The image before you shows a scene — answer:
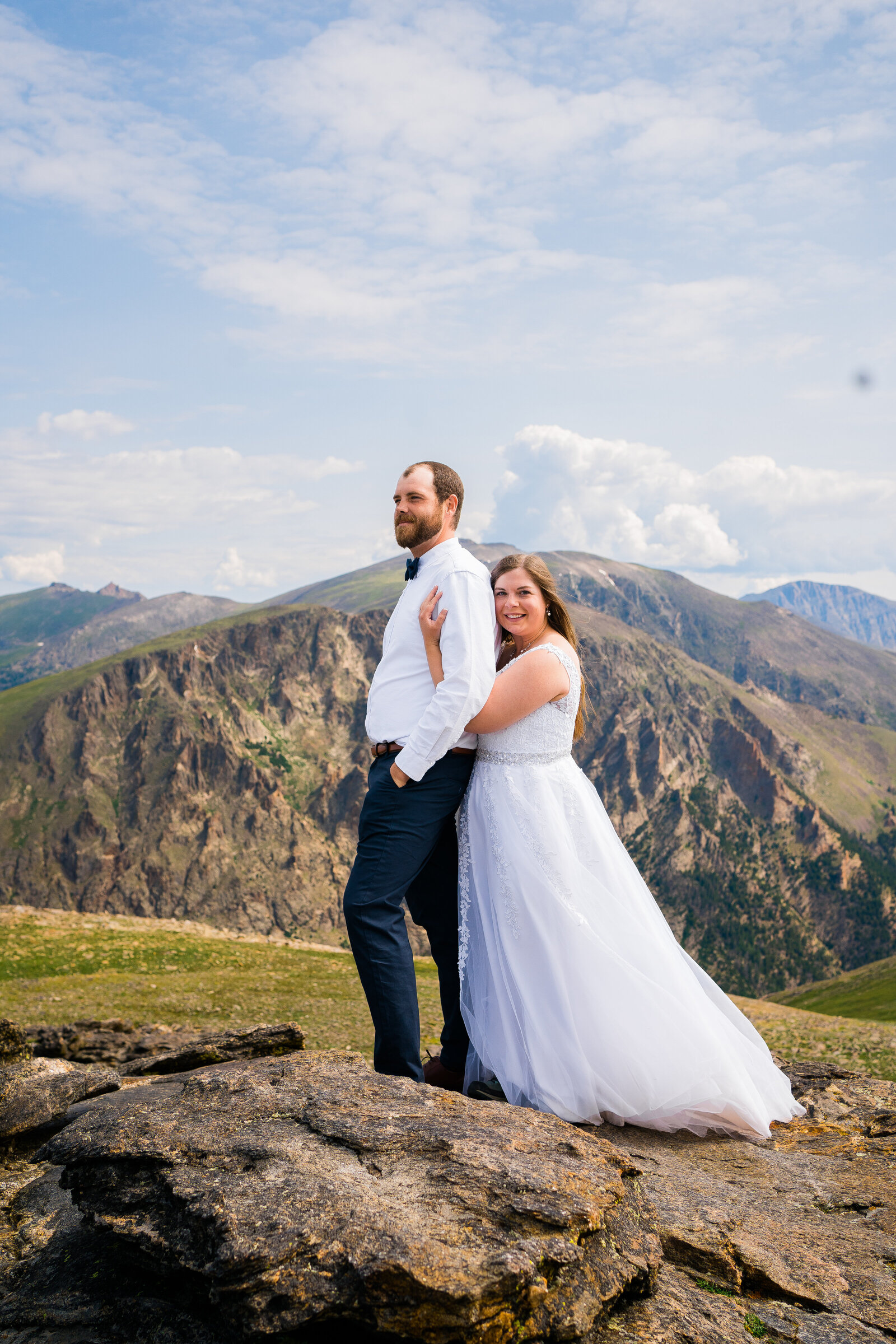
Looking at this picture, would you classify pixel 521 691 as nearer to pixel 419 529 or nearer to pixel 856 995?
pixel 419 529

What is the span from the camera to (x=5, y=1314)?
3.54m

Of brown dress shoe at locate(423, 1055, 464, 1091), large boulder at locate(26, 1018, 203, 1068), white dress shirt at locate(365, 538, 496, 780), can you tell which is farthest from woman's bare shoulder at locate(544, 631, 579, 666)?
large boulder at locate(26, 1018, 203, 1068)

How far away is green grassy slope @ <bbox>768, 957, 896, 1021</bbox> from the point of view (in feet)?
201

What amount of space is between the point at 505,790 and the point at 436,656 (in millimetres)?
1253

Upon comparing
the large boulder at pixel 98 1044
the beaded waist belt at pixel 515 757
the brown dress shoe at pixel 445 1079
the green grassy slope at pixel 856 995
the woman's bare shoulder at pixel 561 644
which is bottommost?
the green grassy slope at pixel 856 995

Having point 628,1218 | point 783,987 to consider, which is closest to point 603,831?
point 628,1218

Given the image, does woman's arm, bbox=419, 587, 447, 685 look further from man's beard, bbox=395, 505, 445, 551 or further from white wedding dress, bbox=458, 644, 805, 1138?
white wedding dress, bbox=458, 644, 805, 1138

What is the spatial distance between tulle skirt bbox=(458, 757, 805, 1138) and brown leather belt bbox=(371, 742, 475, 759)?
0.28 m

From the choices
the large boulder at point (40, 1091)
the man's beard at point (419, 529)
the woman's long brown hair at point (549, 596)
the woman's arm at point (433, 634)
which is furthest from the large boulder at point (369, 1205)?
the man's beard at point (419, 529)

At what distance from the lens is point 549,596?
6.79 meters

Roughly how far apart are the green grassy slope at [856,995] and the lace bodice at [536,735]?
54.9m

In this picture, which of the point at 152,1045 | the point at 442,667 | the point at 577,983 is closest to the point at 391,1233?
the point at 577,983

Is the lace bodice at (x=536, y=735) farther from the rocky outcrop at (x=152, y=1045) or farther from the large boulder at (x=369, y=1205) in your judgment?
the rocky outcrop at (x=152, y=1045)

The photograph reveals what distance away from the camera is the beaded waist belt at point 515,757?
642cm
